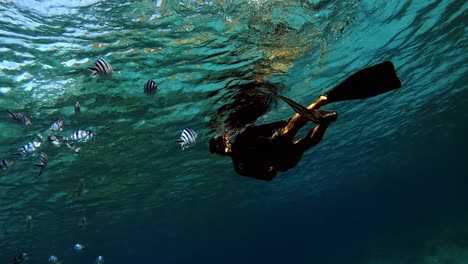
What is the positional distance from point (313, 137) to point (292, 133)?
43cm

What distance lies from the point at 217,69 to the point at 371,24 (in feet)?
21.4

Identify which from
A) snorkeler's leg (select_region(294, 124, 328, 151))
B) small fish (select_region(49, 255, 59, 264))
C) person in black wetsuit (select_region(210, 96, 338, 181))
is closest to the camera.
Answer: snorkeler's leg (select_region(294, 124, 328, 151))

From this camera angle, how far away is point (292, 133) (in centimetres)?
610

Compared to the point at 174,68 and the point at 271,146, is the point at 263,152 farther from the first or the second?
the point at 174,68

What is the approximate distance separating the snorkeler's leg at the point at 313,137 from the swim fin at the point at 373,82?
88 cm

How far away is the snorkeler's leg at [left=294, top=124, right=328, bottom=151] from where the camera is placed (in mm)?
5764

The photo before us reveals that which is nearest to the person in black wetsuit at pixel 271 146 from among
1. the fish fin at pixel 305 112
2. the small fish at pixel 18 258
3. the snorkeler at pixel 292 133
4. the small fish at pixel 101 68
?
the snorkeler at pixel 292 133

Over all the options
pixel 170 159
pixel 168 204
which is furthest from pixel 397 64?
pixel 168 204

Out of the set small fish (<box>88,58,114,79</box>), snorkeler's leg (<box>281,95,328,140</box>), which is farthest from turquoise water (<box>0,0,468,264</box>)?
snorkeler's leg (<box>281,95,328,140</box>)

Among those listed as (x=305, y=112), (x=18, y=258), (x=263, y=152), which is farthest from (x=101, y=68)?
(x=18, y=258)

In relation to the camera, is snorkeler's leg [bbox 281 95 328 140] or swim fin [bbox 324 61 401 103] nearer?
swim fin [bbox 324 61 401 103]

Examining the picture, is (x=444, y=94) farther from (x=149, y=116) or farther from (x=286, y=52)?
(x=149, y=116)

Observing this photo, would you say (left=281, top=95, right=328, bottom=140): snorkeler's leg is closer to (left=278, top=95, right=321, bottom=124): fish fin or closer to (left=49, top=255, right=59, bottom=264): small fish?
(left=278, top=95, right=321, bottom=124): fish fin

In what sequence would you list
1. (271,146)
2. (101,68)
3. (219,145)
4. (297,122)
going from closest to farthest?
(297,122) → (271,146) → (101,68) → (219,145)
